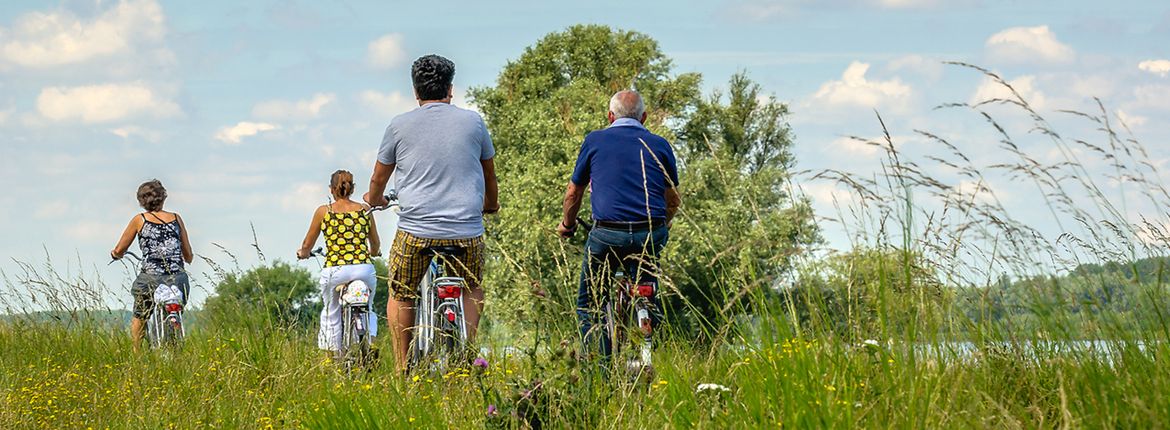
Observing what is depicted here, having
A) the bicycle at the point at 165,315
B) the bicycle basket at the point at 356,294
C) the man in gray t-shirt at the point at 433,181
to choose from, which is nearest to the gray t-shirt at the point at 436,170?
the man in gray t-shirt at the point at 433,181

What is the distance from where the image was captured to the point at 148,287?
10.9 meters

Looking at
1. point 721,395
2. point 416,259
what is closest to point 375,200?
Result: point 416,259

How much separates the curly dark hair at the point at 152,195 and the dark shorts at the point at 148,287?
620 mm

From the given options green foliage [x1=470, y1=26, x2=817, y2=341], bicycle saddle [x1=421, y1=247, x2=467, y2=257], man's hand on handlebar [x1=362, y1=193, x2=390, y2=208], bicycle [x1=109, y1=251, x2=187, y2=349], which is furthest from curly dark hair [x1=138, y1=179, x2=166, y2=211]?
green foliage [x1=470, y1=26, x2=817, y2=341]

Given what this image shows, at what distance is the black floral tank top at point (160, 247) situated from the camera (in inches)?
425

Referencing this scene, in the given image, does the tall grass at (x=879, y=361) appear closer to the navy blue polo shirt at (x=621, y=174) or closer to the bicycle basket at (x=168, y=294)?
the navy blue polo shirt at (x=621, y=174)

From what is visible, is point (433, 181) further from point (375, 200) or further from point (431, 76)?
point (375, 200)

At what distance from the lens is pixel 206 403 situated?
5926 millimetres

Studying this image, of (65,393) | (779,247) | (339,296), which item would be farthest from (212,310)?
(779,247)

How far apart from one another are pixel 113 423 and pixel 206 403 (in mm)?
575

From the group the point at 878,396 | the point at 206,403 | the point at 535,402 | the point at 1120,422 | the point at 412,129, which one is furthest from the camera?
the point at 412,129

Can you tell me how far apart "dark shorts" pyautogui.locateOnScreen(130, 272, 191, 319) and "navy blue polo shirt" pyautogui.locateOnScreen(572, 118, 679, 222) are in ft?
16.7

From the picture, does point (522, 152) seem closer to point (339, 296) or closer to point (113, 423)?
point (339, 296)

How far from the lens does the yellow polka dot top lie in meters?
9.20
